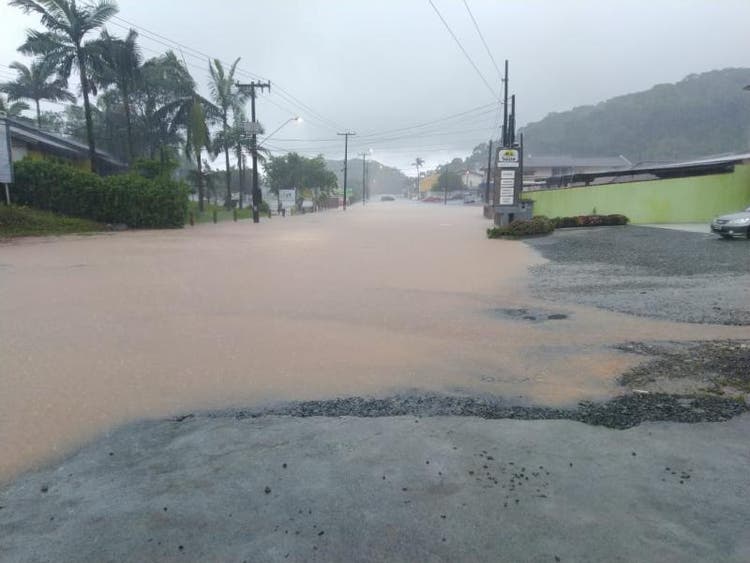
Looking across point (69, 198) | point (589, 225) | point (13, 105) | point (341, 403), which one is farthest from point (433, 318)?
point (13, 105)

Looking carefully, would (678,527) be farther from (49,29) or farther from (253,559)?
(49,29)

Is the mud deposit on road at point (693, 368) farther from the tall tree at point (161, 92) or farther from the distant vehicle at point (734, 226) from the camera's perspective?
the tall tree at point (161, 92)

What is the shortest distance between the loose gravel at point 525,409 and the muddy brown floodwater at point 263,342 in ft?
0.76

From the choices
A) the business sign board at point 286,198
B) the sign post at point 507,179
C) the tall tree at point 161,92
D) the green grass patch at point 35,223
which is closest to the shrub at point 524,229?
the sign post at point 507,179

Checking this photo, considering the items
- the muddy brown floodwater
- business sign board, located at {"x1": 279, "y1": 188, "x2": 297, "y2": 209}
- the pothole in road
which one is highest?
business sign board, located at {"x1": 279, "y1": 188, "x2": 297, "y2": 209}

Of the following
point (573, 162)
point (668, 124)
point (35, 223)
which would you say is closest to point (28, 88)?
point (35, 223)

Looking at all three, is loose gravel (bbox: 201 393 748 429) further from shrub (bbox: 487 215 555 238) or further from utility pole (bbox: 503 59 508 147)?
utility pole (bbox: 503 59 508 147)

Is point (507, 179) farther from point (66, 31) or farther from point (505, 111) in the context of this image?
point (66, 31)

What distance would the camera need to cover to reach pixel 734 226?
16.3 meters

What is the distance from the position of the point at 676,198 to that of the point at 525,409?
24410 mm

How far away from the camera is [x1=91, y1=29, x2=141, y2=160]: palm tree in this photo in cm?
2962

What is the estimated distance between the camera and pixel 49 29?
2747 cm

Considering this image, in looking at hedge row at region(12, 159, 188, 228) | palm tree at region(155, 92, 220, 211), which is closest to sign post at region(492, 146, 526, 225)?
hedge row at region(12, 159, 188, 228)

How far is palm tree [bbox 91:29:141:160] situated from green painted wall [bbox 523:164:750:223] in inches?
1071
